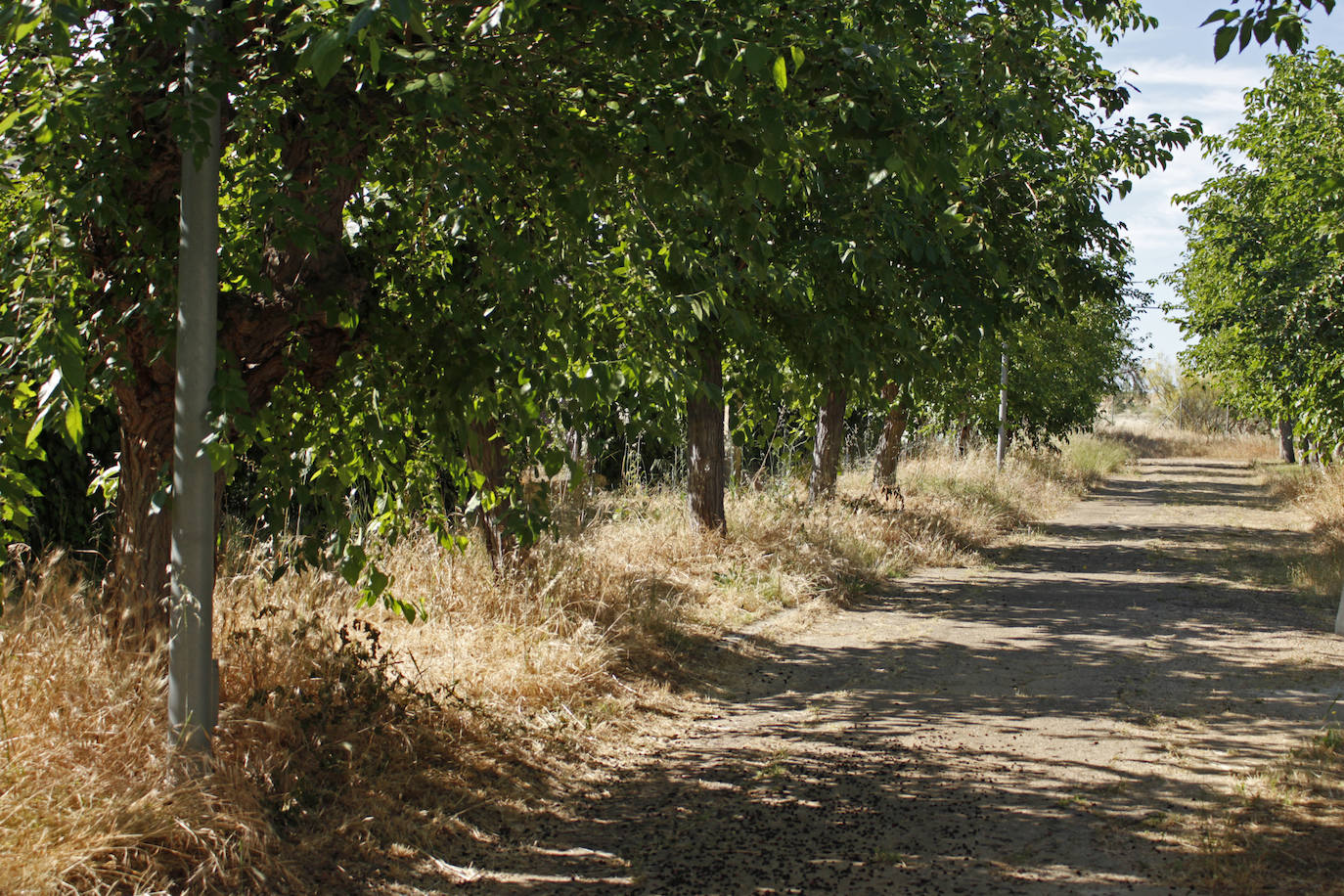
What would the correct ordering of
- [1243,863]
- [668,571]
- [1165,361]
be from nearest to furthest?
[1243,863] < [668,571] < [1165,361]

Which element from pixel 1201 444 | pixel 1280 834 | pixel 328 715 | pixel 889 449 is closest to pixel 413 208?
pixel 328 715

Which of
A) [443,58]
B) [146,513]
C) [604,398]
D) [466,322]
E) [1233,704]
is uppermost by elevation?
[443,58]

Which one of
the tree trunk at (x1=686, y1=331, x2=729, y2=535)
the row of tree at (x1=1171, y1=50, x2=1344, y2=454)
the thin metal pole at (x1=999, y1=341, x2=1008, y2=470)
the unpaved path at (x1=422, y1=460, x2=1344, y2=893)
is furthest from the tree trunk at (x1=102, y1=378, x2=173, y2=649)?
the thin metal pole at (x1=999, y1=341, x2=1008, y2=470)

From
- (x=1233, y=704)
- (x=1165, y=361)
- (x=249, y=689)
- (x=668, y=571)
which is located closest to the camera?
(x=249, y=689)

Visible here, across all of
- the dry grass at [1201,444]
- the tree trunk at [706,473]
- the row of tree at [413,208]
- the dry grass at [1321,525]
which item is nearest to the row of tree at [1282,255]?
the dry grass at [1321,525]

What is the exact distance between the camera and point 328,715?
191 inches

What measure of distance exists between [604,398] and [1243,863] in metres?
3.08

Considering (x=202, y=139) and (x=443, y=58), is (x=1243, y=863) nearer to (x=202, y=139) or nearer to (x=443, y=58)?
(x=443, y=58)

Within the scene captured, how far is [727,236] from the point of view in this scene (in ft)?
19.2

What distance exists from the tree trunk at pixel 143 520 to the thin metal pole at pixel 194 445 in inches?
25.8

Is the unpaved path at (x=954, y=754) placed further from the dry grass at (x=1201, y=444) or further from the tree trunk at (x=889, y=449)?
the dry grass at (x=1201, y=444)

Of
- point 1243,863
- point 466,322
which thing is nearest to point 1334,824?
point 1243,863

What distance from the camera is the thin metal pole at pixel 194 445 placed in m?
3.91

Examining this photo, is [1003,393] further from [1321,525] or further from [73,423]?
[73,423]
